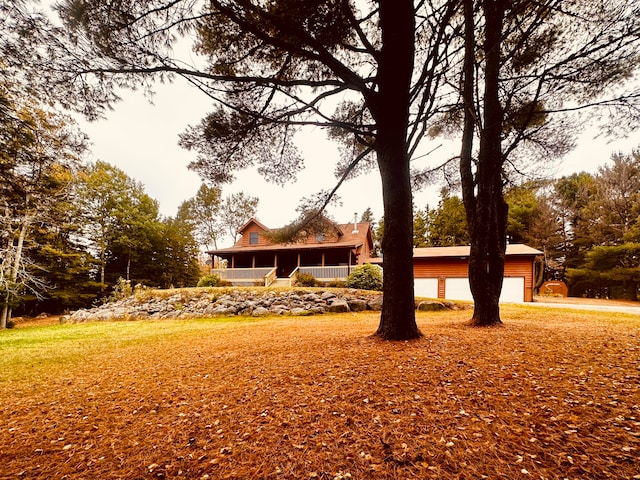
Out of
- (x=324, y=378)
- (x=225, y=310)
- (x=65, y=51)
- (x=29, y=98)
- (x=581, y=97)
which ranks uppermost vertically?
Answer: (x=581, y=97)

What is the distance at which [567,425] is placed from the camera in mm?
1816

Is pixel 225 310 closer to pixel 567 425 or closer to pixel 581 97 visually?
pixel 567 425

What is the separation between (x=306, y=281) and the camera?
15898 millimetres

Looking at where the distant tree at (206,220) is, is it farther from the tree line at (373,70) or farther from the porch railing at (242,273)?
the tree line at (373,70)

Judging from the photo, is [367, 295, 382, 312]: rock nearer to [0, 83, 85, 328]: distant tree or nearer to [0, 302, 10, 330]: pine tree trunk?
[0, 83, 85, 328]: distant tree

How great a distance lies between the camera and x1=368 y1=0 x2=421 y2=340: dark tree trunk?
4188 millimetres

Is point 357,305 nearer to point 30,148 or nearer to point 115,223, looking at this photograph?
point 30,148

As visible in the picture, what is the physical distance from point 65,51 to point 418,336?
21.3 feet

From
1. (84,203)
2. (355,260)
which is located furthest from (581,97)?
(84,203)

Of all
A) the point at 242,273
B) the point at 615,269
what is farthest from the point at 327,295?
the point at 615,269

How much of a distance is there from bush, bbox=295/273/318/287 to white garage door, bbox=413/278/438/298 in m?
7.35

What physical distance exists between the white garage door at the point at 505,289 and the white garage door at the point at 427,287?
2.80ft

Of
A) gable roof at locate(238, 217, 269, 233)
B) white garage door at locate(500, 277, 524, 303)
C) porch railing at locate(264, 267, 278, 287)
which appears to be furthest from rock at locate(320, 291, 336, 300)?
white garage door at locate(500, 277, 524, 303)

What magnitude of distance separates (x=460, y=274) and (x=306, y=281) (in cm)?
1006
